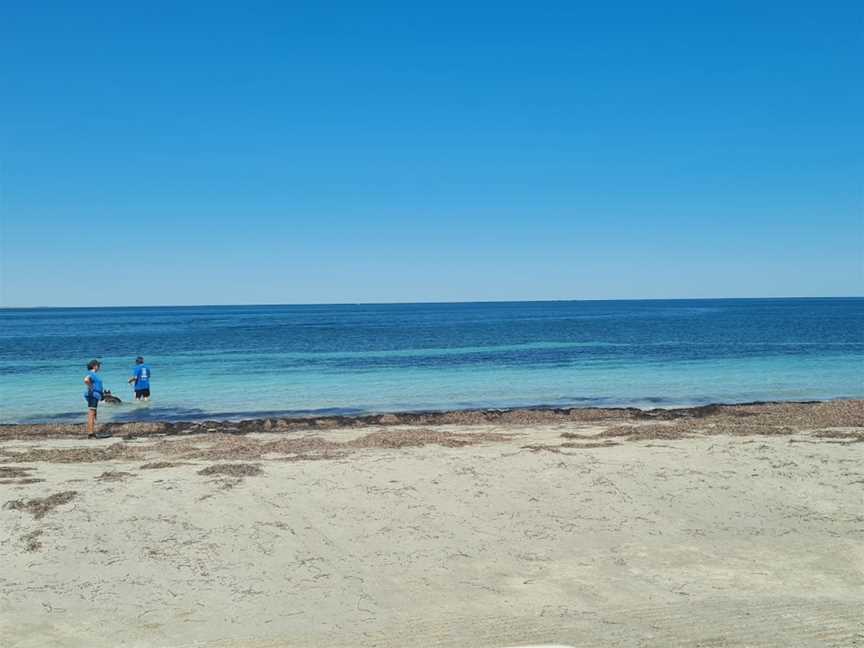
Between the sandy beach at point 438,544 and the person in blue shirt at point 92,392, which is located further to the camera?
the person in blue shirt at point 92,392

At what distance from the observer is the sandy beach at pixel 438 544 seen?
21.0ft

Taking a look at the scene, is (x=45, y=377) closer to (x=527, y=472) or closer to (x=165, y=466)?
(x=165, y=466)

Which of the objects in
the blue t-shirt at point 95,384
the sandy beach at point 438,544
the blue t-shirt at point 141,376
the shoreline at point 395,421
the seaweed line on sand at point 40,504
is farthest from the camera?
the blue t-shirt at point 141,376

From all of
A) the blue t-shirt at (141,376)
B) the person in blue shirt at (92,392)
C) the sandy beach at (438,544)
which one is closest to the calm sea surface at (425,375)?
the blue t-shirt at (141,376)

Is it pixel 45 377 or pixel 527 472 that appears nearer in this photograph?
pixel 527 472

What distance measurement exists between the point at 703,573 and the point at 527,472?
13.7 ft

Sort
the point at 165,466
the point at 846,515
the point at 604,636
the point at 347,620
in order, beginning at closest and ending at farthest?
the point at 604,636, the point at 347,620, the point at 846,515, the point at 165,466

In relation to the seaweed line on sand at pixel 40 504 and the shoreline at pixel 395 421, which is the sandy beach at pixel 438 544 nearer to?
the seaweed line on sand at pixel 40 504

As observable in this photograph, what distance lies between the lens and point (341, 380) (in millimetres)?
31156

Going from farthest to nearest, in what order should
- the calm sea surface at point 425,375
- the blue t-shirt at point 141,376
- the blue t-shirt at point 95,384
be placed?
the calm sea surface at point 425,375 < the blue t-shirt at point 141,376 < the blue t-shirt at point 95,384

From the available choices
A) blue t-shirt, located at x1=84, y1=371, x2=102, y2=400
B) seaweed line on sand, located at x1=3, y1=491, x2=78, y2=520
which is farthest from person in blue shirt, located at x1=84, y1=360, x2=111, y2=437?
seaweed line on sand, located at x1=3, y1=491, x2=78, y2=520

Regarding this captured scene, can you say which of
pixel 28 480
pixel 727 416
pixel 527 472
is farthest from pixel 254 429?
pixel 727 416

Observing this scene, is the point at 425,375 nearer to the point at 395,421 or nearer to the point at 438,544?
the point at 395,421

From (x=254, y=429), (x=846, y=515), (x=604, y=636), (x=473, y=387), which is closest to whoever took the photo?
(x=604, y=636)
